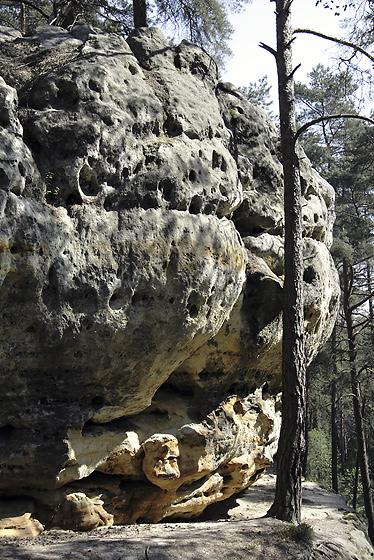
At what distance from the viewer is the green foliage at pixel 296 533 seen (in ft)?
Result: 21.3

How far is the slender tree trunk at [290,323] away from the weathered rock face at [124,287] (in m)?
0.72

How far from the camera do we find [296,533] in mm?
6570

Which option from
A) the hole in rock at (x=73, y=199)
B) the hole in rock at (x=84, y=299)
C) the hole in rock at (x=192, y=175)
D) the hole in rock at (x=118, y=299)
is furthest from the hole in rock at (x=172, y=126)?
the hole in rock at (x=84, y=299)

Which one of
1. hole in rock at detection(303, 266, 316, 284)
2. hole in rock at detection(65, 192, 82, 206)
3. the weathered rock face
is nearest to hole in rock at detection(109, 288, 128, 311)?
the weathered rock face

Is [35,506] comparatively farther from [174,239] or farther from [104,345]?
[174,239]

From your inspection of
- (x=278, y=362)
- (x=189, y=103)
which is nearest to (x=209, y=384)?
(x=278, y=362)

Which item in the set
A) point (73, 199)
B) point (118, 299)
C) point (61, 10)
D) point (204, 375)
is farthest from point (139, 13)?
point (204, 375)

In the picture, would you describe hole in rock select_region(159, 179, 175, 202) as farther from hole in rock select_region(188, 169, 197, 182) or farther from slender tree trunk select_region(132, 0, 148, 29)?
slender tree trunk select_region(132, 0, 148, 29)

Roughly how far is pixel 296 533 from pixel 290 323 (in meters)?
2.94

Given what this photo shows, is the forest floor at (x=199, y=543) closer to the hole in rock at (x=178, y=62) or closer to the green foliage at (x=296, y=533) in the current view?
the green foliage at (x=296, y=533)

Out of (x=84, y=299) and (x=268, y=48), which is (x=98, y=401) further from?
(x=268, y=48)

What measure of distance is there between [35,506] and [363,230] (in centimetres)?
1715

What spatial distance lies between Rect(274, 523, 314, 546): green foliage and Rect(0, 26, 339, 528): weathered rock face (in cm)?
156

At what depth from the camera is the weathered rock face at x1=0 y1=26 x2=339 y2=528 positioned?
19.5 feet
